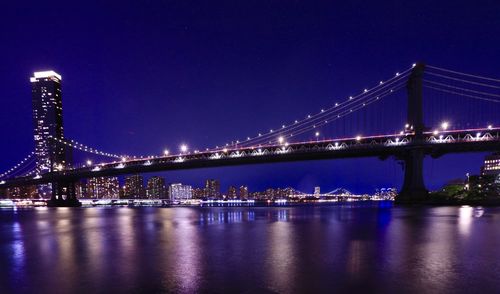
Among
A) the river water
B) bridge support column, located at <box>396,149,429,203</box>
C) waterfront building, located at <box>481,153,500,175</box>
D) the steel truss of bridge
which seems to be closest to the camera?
the river water

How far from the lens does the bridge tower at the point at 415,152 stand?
50.5m

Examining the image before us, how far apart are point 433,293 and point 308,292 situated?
2.94 meters

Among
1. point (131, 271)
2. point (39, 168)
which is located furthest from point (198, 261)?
point (39, 168)

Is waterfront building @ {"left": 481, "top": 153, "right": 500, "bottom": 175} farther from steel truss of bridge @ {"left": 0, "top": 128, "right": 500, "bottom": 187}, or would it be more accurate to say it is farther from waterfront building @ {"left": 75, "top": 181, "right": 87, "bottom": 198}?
waterfront building @ {"left": 75, "top": 181, "right": 87, "bottom": 198}

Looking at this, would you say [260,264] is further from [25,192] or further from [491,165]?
[25,192]

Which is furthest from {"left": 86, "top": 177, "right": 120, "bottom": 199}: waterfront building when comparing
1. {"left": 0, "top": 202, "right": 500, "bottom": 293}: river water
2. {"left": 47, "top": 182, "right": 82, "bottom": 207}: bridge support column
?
{"left": 0, "top": 202, "right": 500, "bottom": 293}: river water

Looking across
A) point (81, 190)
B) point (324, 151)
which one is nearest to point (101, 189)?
point (81, 190)

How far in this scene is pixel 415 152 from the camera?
168 ft

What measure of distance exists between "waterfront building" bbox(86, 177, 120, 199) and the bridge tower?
513ft

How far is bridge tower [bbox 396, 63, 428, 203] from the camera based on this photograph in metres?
50.5

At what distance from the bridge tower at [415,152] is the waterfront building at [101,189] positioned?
513 ft

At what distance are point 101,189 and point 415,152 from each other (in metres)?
165

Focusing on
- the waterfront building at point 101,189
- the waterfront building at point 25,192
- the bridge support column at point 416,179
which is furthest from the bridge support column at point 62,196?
the waterfront building at point 101,189

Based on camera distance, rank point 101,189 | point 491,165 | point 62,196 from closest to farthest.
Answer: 1. point 62,196
2. point 491,165
3. point 101,189
